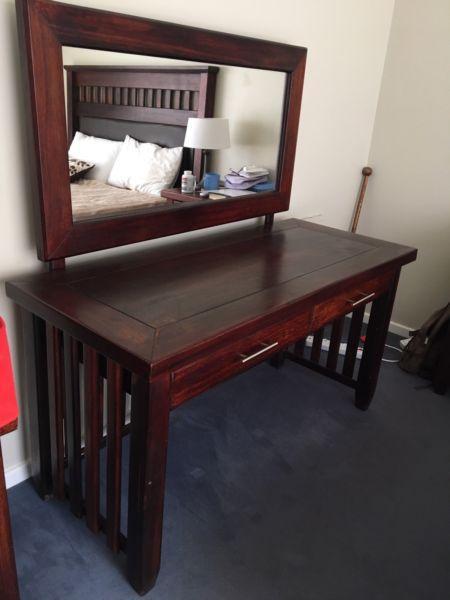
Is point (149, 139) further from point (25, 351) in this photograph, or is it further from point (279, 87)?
point (25, 351)

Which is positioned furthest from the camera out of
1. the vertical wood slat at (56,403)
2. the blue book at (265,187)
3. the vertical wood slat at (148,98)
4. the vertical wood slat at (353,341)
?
the vertical wood slat at (353,341)

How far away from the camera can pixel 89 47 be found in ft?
4.15

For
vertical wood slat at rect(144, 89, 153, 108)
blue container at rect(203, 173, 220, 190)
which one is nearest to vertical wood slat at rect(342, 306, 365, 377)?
blue container at rect(203, 173, 220, 190)

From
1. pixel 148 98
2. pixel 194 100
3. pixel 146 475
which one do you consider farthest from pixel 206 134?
pixel 146 475

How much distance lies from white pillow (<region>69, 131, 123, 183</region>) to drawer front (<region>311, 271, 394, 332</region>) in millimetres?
735

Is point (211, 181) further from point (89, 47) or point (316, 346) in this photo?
point (316, 346)

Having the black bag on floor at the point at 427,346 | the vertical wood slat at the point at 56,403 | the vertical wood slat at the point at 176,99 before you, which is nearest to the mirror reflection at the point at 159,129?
the vertical wood slat at the point at 176,99

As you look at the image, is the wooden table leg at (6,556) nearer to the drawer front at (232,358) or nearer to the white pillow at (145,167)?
the drawer front at (232,358)

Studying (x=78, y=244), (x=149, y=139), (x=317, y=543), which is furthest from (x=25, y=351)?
(x=317, y=543)

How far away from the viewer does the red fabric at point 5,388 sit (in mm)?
870

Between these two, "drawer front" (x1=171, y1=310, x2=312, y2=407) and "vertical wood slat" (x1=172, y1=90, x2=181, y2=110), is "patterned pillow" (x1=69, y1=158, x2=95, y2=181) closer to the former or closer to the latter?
"vertical wood slat" (x1=172, y1=90, x2=181, y2=110)

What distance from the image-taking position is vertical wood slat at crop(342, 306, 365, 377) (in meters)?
2.20

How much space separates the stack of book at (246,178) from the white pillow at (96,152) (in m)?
0.44

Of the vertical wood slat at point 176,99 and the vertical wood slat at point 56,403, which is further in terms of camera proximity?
the vertical wood slat at point 176,99
